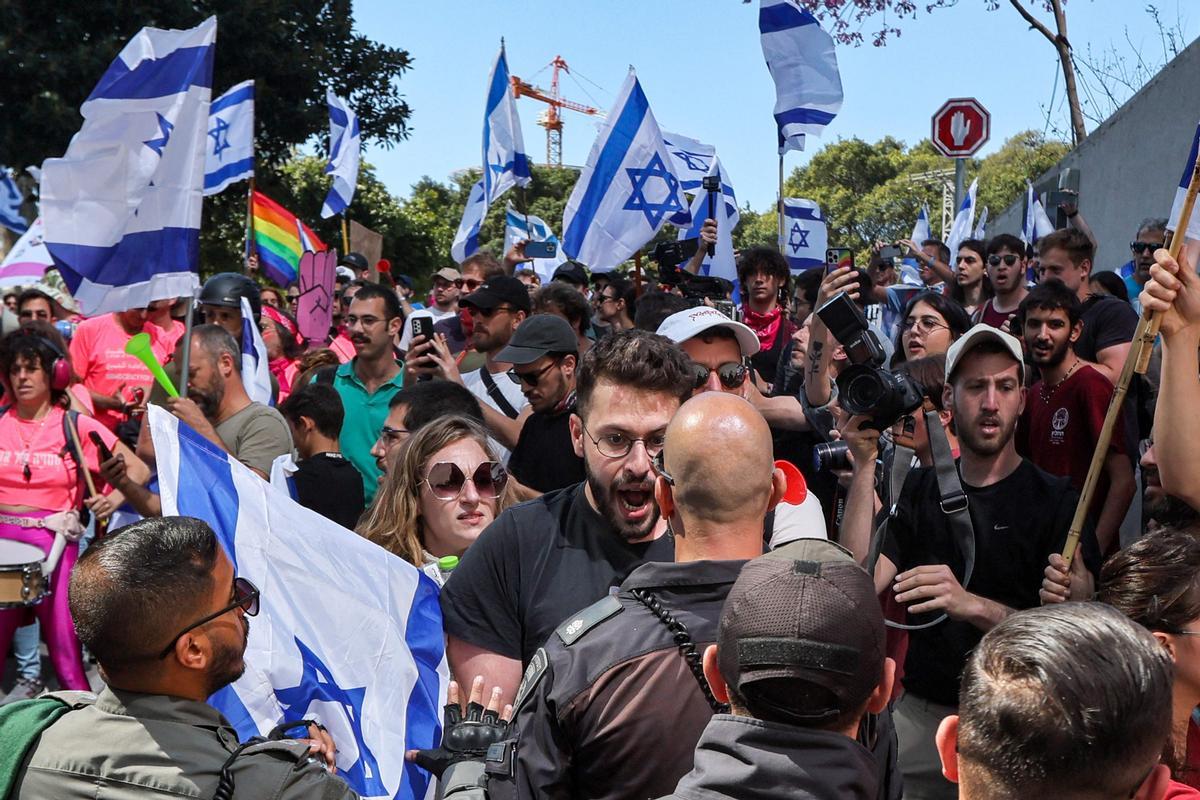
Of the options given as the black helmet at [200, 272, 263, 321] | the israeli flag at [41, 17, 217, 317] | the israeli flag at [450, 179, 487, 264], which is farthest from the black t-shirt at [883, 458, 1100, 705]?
the israeli flag at [450, 179, 487, 264]

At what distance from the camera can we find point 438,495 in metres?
4.14

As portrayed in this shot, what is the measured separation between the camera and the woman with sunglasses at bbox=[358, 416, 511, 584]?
413cm

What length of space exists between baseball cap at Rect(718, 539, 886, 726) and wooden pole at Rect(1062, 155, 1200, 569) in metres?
1.89

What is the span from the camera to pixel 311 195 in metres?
25.9

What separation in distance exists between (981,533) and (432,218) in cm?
2385

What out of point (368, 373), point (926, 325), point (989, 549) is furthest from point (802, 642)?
point (368, 373)

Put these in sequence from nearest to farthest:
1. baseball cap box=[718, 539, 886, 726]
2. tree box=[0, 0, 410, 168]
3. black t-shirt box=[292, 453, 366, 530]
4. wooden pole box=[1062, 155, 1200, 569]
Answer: baseball cap box=[718, 539, 886, 726], wooden pole box=[1062, 155, 1200, 569], black t-shirt box=[292, 453, 366, 530], tree box=[0, 0, 410, 168]

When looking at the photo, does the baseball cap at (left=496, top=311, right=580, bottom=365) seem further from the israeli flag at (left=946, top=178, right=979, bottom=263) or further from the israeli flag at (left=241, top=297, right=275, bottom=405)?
the israeli flag at (left=946, top=178, right=979, bottom=263)

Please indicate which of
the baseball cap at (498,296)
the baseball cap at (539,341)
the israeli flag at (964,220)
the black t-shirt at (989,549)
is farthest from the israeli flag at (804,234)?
the black t-shirt at (989,549)

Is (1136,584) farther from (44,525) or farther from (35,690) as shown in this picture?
(35,690)

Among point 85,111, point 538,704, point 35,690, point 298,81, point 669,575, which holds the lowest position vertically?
point 35,690

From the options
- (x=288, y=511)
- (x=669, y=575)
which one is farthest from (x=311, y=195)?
(x=669, y=575)

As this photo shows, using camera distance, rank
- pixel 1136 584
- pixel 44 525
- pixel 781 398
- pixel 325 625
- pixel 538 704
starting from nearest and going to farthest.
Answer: pixel 538 704 → pixel 1136 584 → pixel 325 625 → pixel 781 398 → pixel 44 525

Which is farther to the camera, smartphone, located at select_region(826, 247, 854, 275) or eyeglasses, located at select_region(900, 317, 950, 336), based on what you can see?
eyeglasses, located at select_region(900, 317, 950, 336)
